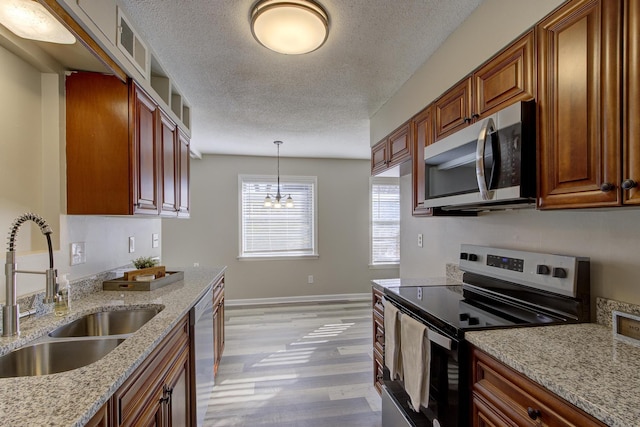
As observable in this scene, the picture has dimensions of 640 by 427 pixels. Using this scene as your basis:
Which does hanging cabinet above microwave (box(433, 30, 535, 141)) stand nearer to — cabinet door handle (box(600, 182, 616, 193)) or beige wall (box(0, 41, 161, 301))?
cabinet door handle (box(600, 182, 616, 193))

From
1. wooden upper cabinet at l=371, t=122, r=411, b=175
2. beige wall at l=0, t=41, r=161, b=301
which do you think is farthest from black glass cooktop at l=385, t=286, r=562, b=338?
beige wall at l=0, t=41, r=161, b=301

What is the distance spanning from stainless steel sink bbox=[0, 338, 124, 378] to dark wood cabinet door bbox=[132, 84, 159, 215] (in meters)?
0.78

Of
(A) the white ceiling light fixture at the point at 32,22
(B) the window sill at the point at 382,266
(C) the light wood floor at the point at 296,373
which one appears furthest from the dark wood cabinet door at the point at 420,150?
(B) the window sill at the point at 382,266

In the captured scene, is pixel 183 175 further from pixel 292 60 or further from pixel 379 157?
pixel 379 157

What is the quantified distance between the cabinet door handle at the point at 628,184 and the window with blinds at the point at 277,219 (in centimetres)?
439

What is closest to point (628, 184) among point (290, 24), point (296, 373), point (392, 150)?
point (290, 24)

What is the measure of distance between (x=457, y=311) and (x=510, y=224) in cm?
68

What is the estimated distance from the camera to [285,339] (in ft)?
11.5

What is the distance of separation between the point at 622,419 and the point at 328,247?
4602 millimetres

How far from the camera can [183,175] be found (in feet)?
9.16

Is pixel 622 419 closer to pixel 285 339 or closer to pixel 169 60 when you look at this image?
pixel 169 60

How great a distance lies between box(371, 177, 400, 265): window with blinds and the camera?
213 inches

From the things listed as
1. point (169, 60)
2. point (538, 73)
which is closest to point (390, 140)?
point (538, 73)

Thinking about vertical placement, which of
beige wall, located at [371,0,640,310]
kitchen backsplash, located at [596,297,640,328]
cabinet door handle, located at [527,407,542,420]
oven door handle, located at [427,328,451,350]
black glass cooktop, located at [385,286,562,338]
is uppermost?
beige wall, located at [371,0,640,310]
